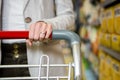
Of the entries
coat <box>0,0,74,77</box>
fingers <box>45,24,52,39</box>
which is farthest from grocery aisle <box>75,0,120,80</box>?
fingers <box>45,24,52,39</box>

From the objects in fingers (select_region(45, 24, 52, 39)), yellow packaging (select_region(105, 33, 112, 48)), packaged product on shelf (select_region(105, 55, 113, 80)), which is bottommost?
packaged product on shelf (select_region(105, 55, 113, 80))

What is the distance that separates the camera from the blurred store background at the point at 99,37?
2035mm

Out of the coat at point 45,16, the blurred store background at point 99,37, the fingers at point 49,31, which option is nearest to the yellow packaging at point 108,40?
the blurred store background at point 99,37

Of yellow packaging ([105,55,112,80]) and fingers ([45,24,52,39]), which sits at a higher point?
fingers ([45,24,52,39])

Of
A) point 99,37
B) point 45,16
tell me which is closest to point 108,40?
point 99,37

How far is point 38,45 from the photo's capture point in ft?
3.43

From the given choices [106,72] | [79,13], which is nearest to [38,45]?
[106,72]

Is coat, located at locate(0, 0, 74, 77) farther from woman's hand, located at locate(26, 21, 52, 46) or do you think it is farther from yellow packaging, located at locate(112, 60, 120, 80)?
yellow packaging, located at locate(112, 60, 120, 80)

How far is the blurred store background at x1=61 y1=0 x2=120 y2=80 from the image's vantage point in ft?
6.68

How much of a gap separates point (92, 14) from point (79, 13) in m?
0.63

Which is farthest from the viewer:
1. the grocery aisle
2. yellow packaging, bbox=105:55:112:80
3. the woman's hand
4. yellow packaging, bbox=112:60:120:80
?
yellow packaging, bbox=105:55:112:80

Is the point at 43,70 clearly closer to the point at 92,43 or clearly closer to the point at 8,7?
the point at 8,7

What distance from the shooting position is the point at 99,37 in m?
2.99

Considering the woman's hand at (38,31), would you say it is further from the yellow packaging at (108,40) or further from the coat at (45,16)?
the yellow packaging at (108,40)
